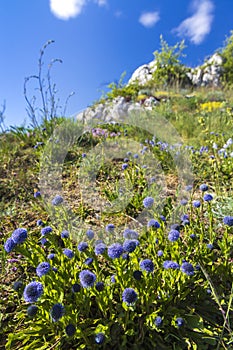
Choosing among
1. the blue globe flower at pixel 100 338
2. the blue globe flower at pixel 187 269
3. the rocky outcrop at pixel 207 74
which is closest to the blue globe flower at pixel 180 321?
the blue globe flower at pixel 187 269

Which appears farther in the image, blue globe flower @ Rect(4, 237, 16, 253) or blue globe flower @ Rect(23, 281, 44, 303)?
blue globe flower @ Rect(4, 237, 16, 253)

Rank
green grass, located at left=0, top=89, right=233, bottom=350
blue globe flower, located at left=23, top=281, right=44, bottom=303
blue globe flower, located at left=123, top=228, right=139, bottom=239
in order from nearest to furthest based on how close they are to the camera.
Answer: blue globe flower, located at left=23, top=281, right=44, bottom=303, green grass, located at left=0, top=89, right=233, bottom=350, blue globe flower, located at left=123, top=228, right=139, bottom=239

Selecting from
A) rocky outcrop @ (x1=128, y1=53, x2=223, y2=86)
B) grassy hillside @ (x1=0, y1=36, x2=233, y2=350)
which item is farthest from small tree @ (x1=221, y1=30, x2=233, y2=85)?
grassy hillside @ (x1=0, y1=36, x2=233, y2=350)

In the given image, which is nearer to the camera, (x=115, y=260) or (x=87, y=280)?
(x=87, y=280)

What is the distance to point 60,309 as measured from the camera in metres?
1.12

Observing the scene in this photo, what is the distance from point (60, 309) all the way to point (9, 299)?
0.74 m

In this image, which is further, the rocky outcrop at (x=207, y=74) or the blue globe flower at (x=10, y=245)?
the rocky outcrop at (x=207, y=74)

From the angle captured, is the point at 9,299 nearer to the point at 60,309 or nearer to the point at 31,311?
A: the point at 31,311

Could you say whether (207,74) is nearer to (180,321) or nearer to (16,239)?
(180,321)

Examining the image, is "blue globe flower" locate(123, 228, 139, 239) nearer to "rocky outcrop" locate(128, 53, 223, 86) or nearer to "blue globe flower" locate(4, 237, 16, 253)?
"blue globe flower" locate(4, 237, 16, 253)

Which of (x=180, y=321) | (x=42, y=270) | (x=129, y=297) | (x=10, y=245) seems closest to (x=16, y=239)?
(x=10, y=245)

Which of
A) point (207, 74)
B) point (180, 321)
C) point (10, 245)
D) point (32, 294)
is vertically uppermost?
point (207, 74)

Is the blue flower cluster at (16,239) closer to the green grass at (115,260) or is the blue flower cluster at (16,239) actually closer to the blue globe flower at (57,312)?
the green grass at (115,260)

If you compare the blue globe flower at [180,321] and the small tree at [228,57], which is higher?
the small tree at [228,57]
